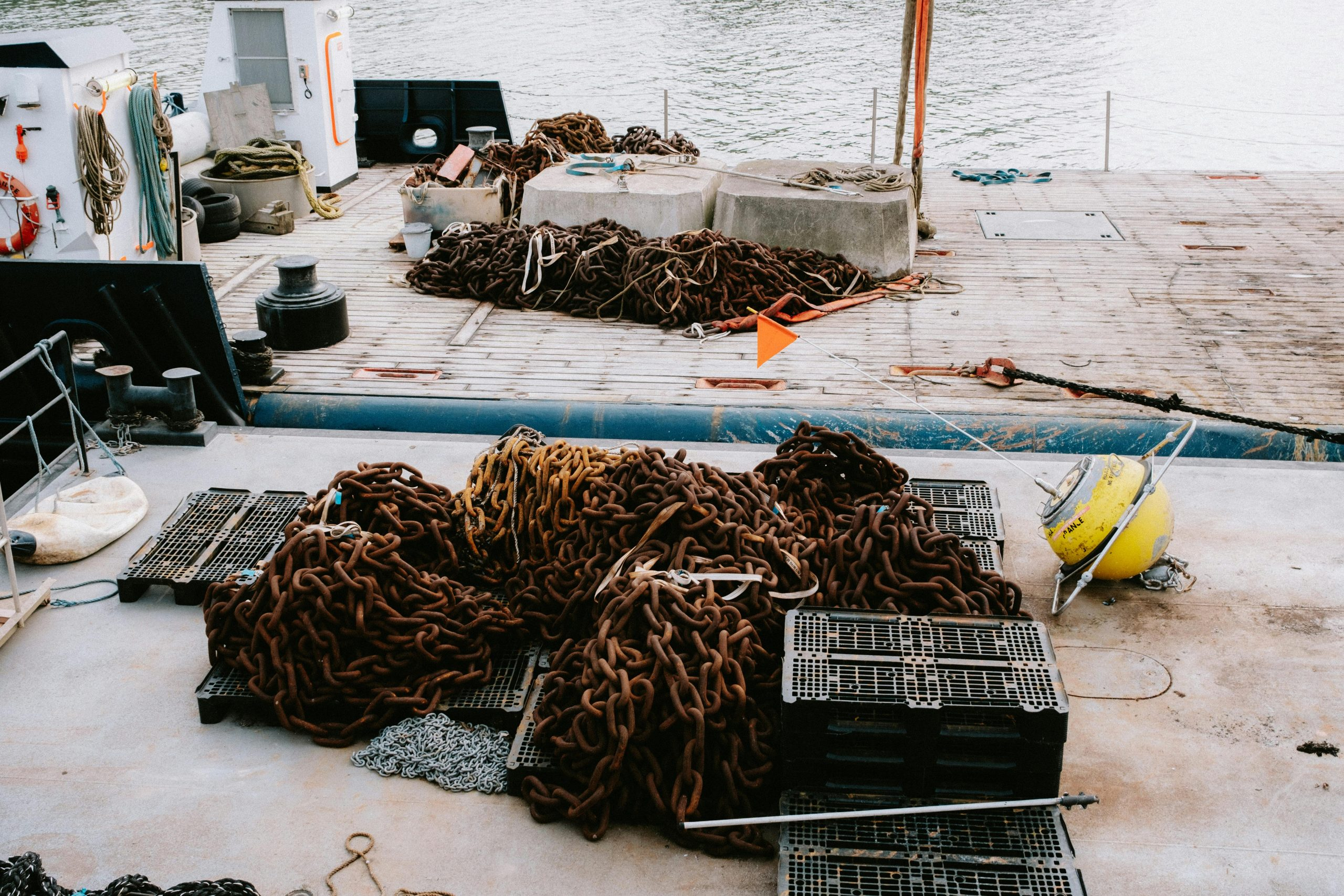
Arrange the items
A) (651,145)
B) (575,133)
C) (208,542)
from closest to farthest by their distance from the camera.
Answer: (208,542) → (651,145) → (575,133)

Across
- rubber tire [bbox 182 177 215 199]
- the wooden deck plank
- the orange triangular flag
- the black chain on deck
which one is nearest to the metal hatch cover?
the wooden deck plank

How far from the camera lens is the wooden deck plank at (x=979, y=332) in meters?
8.03

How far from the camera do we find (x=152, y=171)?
986 cm

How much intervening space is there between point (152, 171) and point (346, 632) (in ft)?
22.9

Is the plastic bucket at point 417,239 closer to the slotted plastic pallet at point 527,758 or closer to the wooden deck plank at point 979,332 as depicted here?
the wooden deck plank at point 979,332

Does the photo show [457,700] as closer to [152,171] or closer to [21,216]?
[21,216]

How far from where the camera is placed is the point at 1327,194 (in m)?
12.9

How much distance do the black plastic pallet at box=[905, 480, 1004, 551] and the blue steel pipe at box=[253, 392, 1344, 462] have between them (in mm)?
1288

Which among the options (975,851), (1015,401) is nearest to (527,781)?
(975,851)

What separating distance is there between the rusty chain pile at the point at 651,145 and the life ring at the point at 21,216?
581 centimetres

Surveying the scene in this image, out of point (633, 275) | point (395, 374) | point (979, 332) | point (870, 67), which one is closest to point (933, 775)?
point (395, 374)

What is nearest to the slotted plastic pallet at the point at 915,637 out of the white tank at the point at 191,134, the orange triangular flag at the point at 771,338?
the orange triangular flag at the point at 771,338

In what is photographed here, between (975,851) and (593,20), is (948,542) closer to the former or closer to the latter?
(975,851)

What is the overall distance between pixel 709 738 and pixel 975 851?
0.96 meters
